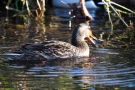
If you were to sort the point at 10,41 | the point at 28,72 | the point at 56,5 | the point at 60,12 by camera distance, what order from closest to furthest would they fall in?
the point at 28,72, the point at 10,41, the point at 60,12, the point at 56,5

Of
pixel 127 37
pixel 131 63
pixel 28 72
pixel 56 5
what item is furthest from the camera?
pixel 56 5

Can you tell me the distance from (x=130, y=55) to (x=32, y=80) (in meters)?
2.78

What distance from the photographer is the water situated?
28.1ft

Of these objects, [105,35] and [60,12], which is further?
[60,12]

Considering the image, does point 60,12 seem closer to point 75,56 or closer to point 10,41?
point 10,41

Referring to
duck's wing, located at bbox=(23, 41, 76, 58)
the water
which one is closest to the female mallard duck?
duck's wing, located at bbox=(23, 41, 76, 58)

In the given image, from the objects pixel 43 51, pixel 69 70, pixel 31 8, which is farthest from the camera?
pixel 31 8

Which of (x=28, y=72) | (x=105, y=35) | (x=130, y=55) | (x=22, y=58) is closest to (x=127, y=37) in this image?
(x=105, y=35)

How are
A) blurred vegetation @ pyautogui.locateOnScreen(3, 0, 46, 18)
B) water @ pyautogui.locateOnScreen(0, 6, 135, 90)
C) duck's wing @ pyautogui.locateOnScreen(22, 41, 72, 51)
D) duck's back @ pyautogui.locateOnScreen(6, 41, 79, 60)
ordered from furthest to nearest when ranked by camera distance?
blurred vegetation @ pyautogui.locateOnScreen(3, 0, 46, 18) < duck's wing @ pyautogui.locateOnScreen(22, 41, 72, 51) < duck's back @ pyautogui.locateOnScreen(6, 41, 79, 60) < water @ pyautogui.locateOnScreen(0, 6, 135, 90)

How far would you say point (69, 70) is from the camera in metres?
9.61

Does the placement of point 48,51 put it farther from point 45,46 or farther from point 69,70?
point 69,70

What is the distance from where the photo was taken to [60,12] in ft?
59.6

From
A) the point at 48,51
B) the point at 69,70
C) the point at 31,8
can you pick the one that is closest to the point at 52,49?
the point at 48,51

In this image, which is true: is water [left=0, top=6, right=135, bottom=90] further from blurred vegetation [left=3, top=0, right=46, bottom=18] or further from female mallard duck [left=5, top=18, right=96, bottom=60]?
blurred vegetation [left=3, top=0, right=46, bottom=18]
